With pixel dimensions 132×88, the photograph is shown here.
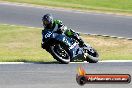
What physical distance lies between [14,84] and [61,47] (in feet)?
12.1

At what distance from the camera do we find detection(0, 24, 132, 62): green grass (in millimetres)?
19000

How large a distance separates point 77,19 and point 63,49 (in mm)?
12745

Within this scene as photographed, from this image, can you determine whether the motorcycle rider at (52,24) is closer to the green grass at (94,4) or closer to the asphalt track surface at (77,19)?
the asphalt track surface at (77,19)

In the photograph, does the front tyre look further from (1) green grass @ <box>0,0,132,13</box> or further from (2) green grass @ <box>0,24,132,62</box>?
(1) green grass @ <box>0,0,132,13</box>

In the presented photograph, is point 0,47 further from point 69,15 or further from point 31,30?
point 69,15

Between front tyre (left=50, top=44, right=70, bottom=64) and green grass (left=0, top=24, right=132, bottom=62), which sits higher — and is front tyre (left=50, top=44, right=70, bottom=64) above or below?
above

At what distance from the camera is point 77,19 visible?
87.1 feet

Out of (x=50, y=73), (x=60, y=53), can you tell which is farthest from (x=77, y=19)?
(x=50, y=73)

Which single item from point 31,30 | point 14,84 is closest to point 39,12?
point 31,30

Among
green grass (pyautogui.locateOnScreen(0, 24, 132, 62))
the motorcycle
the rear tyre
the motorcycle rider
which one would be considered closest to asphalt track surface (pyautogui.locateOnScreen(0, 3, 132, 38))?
green grass (pyautogui.locateOnScreen(0, 24, 132, 62))

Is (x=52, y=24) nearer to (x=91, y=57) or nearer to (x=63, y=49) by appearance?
(x=63, y=49)

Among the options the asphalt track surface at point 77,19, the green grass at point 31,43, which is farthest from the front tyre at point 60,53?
the asphalt track surface at point 77,19

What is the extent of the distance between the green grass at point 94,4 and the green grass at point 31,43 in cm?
667

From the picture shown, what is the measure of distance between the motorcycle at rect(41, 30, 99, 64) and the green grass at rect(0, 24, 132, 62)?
13.3ft
